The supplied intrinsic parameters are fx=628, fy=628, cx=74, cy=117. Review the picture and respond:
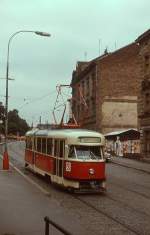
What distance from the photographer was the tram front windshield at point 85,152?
979 inches

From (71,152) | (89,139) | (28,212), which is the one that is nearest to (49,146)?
(71,152)

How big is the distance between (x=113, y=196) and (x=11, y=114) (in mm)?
154292

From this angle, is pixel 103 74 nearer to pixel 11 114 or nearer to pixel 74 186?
pixel 74 186

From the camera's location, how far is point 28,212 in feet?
58.7

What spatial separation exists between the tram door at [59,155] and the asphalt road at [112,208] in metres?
0.82

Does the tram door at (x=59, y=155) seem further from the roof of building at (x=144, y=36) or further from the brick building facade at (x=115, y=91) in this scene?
the brick building facade at (x=115, y=91)

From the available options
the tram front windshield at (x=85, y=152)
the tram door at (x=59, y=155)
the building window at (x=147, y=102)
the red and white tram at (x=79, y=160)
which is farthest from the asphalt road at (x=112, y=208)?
the building window at (x=147, y=102)

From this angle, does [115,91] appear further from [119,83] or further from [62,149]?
[62,149]

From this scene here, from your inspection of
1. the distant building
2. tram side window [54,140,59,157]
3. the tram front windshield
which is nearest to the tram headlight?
the tram front windshield

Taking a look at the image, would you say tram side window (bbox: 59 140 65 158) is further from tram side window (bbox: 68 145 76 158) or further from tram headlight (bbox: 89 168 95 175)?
tram headlight (bbox: 89 168 95 175)

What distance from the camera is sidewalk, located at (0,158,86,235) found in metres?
14.8

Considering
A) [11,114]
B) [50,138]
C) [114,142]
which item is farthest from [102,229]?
[11,114]

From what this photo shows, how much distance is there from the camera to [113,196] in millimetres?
24359

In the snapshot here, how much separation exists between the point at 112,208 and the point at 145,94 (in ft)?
117
